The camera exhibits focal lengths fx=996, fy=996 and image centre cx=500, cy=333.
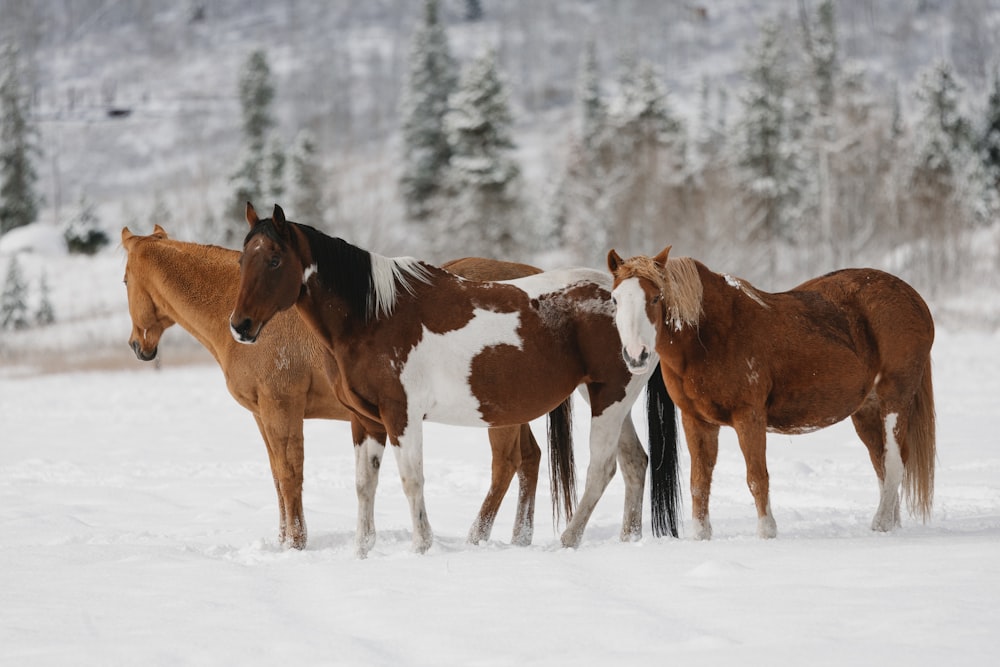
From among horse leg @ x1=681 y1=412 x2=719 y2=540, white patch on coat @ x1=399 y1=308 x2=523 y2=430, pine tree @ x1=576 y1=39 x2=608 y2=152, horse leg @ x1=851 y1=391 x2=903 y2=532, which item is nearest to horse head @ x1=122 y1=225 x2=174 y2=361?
white patch on coat @ x1=399 y1=308 x2=523 y2=430

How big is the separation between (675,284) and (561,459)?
1.85 metres

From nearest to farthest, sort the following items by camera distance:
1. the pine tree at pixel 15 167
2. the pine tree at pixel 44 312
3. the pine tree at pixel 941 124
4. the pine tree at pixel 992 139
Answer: the pine tree at pixel 44 312, the pine tree at pixel 992 139, the pine tree at pixel 941 124, the pine tree at pixel 15 167

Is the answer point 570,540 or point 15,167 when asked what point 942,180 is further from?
point 15,167

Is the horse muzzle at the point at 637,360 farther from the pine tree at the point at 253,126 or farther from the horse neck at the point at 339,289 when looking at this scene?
the pine tree at the point at 253,126

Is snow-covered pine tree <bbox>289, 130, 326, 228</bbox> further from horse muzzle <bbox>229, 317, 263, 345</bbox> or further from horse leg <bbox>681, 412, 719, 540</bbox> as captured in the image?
horse leg <bbox>681, 412, 719, 540</bbox>

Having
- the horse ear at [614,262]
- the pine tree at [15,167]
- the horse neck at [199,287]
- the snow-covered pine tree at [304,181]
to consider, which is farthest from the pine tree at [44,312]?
the horse ear at [614,262]

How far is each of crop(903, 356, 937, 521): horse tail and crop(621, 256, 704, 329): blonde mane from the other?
183cm

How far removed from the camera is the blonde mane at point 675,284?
527cm

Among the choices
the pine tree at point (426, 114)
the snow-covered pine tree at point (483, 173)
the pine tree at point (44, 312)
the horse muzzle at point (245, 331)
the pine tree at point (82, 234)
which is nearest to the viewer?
the horse muzzle at point (245, 331)

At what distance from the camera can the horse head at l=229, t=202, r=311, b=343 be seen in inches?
213

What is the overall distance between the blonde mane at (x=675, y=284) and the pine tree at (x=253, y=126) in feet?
126

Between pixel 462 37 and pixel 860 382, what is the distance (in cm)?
11547

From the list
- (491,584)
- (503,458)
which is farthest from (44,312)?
(491,584)

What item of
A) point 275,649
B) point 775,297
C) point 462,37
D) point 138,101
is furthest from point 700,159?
point 462,37
